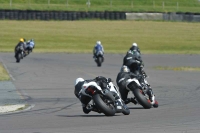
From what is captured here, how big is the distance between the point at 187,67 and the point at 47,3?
30627 mm

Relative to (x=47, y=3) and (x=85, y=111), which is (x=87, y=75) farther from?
(x=47, y=3)

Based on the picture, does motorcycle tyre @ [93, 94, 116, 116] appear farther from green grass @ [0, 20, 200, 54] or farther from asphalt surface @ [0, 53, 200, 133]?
green grass @ [0, 20, 200, 54]

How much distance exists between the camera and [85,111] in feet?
43.7

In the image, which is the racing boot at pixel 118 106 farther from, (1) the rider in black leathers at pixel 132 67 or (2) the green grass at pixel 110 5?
(2) the green grass at pixel 110 5

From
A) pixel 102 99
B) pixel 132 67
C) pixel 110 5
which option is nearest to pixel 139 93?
pixel 102 99

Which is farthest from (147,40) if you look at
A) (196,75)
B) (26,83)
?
(26,83)

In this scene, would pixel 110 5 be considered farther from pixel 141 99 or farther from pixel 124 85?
pixel 141 99

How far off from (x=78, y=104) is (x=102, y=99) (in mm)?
2905

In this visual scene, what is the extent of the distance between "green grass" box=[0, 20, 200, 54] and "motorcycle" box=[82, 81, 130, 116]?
1296 inches

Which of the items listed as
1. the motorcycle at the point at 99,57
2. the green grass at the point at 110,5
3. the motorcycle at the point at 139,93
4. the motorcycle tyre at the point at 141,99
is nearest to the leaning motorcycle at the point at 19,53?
the motorcycle at the point at 99,57

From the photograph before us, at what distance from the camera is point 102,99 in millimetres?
12773

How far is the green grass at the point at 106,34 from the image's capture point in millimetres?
47125

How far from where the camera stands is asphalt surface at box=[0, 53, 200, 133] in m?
10.7

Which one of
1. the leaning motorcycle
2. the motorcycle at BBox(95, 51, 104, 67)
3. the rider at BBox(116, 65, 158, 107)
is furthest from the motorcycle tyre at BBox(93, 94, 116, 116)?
the leaning motorcycle
